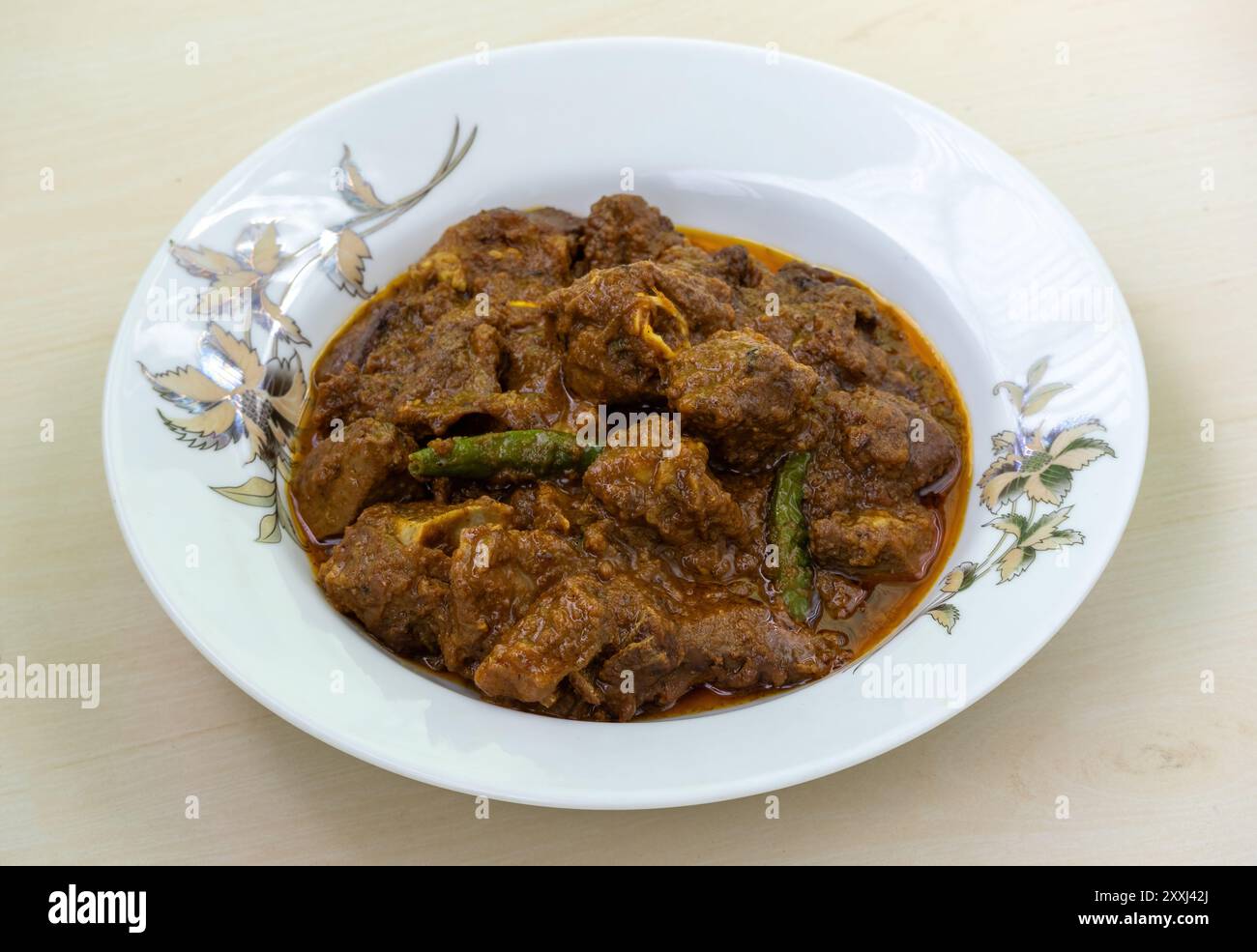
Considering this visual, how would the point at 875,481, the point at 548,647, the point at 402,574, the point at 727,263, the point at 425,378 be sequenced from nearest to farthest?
the point at 548,647
the point at 402,574
the point at 875,481
the point at 425,378
the point at 727,263

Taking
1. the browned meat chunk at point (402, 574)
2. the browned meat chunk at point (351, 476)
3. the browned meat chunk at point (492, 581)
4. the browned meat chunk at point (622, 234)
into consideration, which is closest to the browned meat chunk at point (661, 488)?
the browned meat chunk at point (492, 581)

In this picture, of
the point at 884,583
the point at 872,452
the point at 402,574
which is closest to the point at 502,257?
the point at 402,574

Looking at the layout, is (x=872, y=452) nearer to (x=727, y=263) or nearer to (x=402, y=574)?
(x=727, y=263)

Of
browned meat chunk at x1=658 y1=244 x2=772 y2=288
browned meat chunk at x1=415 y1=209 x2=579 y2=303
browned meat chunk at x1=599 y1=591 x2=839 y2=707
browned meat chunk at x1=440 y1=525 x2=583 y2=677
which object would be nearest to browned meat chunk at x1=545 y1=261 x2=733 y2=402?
browned meat chunk at x1=658 y1=244 x2=772 y2=288

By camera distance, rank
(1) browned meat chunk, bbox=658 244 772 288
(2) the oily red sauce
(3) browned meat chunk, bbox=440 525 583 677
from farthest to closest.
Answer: (1) browned meat chunk, bbox=658 244 772 288 → (2) the oily red sauce → (3) browned meat chunk, bbox=440 525 583 677

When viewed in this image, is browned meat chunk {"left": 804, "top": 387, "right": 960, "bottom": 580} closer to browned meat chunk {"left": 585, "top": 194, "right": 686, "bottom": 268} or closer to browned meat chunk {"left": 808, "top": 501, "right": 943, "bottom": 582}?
browned meat chunk {"left": 808, "top": 501, "right": 943, "bottom": 582}
